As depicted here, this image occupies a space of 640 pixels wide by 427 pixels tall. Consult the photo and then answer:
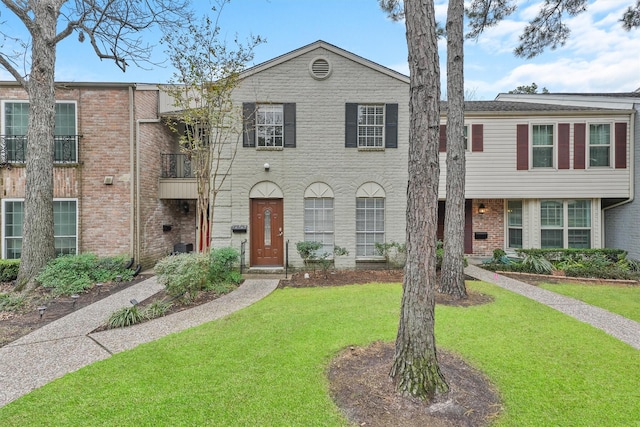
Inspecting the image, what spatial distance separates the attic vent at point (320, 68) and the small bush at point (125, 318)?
787 cm

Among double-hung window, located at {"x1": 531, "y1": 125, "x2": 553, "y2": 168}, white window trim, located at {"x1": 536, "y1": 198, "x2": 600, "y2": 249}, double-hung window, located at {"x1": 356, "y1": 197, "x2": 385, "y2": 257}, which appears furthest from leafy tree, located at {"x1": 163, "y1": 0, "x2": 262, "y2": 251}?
white window trim, located at {"x1": 536, "y1": 198, "x2": 600, "y2": 249}

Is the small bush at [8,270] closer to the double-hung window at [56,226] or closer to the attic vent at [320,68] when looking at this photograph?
the double-hung window at [56,226]

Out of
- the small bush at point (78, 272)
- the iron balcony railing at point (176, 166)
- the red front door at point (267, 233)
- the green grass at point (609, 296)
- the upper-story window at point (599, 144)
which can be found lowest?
the green grass at point (609, 296)

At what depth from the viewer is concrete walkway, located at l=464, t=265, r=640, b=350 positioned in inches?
184

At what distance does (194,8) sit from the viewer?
25.8ft

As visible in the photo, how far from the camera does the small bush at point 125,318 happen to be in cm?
499

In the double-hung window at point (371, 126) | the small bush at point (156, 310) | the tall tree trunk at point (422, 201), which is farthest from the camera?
the double-hung window at point (371, 126)

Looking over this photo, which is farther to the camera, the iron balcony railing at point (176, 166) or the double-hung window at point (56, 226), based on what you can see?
the iron balcony railing at point (176, 166)

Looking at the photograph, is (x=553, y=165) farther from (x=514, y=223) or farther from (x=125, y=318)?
(x=125, y=318)

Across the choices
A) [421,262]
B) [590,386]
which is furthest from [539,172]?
[421,262]

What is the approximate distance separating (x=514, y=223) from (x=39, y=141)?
14.9 m

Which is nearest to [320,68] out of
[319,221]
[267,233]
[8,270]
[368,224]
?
[319,221]

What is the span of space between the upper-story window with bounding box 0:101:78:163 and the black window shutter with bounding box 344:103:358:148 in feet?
27.0

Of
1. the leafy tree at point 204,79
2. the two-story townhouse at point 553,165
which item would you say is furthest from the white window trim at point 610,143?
the leafy tree at point 204,79
